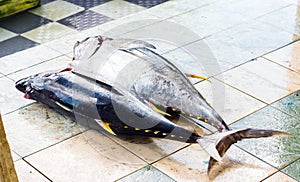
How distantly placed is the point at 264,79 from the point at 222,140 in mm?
835

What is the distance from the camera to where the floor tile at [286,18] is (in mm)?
4359

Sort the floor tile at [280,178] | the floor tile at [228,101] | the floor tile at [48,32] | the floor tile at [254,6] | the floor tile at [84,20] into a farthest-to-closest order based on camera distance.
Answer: the floor tile at [254,6] → the floor tile at [84,20] → the floor tile at [48,32] → the floor tile at [228,101] → the floor tile at [280,178]

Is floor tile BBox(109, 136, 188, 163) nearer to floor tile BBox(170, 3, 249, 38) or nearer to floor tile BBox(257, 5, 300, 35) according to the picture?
floor tile BBox(170, 3, 249, 38)

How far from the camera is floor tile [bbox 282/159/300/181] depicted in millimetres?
2943

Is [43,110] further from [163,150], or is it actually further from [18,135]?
[163,150]

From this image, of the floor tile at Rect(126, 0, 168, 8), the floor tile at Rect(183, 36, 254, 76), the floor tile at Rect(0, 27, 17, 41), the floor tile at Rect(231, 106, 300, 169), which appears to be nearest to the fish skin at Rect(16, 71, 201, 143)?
the floor tile at Rect(231, 106, 300, 169)

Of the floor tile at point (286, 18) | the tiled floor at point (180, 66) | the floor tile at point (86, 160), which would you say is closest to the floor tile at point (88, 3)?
the tiled floor at point (180, 66)

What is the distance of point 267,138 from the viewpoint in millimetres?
3193

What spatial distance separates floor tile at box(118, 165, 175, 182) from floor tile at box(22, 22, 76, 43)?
1.61 meters

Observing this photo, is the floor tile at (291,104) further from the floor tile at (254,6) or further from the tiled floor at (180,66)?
the floor tile at (254,6)

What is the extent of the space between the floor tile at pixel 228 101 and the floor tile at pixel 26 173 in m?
1.00

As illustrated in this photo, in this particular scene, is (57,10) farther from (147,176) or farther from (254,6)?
(147,176)

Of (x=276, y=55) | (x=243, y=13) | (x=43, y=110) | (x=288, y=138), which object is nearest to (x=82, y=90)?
(x=43, y=110)

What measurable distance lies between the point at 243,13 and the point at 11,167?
2.51 m
